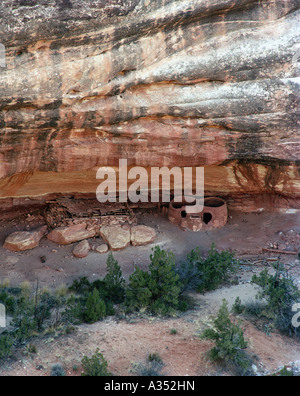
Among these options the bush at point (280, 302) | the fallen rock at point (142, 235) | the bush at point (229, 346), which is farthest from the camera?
the fallen rock at point (142, 235)

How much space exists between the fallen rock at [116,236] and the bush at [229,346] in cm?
527

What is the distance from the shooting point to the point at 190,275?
10.4 meters

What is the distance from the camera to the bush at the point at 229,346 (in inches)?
284

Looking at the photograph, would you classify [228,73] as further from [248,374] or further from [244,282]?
[248,374]

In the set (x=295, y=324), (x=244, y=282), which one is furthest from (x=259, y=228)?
(x=295, y=324)

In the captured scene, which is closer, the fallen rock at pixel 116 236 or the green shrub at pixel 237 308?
the green shrub at pixel 237 308

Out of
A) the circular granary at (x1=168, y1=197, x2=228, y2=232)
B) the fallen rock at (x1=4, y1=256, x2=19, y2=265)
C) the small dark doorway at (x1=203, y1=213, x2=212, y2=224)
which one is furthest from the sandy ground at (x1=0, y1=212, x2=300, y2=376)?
the small dark doorway at (x1=203, y1=213, x2=212, y2=224)

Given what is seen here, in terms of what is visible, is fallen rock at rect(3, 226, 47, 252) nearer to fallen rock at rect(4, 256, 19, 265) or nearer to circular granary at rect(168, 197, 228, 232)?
fallen rock at rect(4, 256, 19, 265)

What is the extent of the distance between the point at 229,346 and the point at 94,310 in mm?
2905

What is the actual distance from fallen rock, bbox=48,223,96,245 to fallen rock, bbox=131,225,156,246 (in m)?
1.25

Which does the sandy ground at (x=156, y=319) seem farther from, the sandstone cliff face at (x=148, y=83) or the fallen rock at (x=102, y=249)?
the sandstone cliff face at (x=148, y=83)

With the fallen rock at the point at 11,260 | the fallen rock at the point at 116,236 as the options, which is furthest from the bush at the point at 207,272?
the fallen rock at the point at 11,260

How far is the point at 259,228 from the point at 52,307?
706cm
